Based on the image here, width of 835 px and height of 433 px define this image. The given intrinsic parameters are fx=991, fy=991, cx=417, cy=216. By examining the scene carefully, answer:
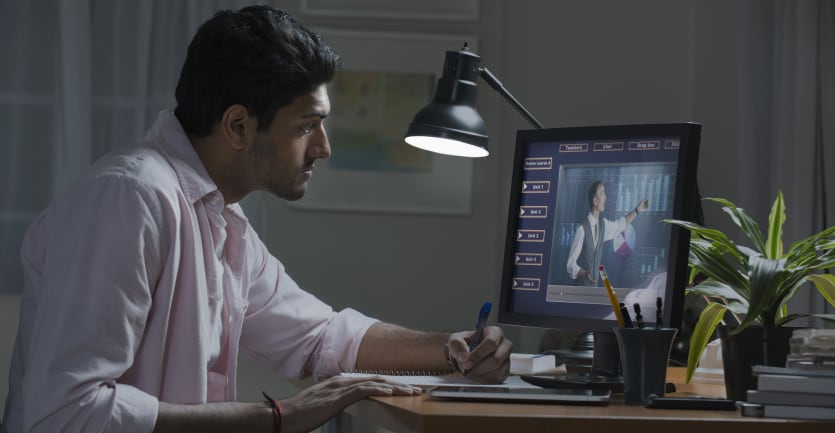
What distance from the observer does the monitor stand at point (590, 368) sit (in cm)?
132

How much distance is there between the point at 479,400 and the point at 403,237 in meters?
2.31

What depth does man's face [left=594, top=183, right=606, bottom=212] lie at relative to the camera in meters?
1.47

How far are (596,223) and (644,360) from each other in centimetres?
31

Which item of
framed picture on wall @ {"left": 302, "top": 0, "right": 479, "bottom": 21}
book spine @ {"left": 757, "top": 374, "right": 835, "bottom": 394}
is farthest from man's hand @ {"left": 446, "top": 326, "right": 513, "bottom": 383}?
framed picture on wall @ {"left": 302, "top": 0, "right": 479, "bottom": 21}

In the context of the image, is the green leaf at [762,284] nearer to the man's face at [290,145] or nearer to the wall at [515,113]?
the man's face at [290,145]

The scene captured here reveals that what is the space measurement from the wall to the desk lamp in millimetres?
1537

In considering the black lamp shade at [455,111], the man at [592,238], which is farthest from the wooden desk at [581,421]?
the black lamp shade at [455,111]

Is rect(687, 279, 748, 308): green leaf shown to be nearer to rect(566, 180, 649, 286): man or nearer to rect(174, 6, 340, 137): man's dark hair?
rect(566, 180, 649, 286): man

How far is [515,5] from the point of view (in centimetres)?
351

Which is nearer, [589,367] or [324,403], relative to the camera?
[324,403]

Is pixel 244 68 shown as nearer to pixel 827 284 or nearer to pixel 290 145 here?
pixel 290 145

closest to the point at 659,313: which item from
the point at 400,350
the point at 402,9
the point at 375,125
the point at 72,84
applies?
the point at 400,350

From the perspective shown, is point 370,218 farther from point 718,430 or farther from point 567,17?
point 718,430

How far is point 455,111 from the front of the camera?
73.4 inches
